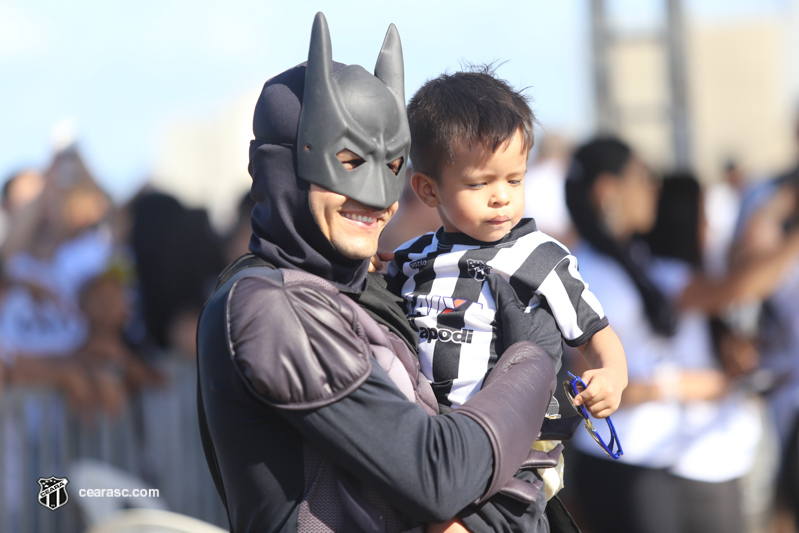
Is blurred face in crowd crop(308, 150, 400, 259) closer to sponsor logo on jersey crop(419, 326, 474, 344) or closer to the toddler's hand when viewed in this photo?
sponsor logo on jersey crop(419, 326, 474, 344)

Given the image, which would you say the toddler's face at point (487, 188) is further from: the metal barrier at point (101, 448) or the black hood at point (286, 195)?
the metal barrier at point (101, 448)

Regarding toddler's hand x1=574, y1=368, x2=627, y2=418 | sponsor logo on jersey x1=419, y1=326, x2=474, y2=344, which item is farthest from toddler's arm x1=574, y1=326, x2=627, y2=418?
sponsor logo on jersey x1=419, y1=326, x2=474, y2=344

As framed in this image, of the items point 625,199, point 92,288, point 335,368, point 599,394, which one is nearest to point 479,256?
point 599,394

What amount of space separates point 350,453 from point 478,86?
3.25 feet

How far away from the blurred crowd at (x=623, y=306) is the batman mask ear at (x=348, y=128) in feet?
7.20

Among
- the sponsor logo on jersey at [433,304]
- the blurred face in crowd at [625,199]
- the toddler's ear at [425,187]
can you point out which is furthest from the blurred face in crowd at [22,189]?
the sponsor logo on jersey at [433,304]

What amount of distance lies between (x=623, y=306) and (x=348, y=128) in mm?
2344

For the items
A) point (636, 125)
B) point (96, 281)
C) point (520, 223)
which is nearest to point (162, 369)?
point (96, 281)

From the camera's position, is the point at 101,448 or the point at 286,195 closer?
the point at 286,195

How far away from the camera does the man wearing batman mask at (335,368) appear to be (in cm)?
166

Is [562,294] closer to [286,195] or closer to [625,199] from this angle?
[286,195]

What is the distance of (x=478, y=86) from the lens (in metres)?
2.20

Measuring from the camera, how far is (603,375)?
2.01m

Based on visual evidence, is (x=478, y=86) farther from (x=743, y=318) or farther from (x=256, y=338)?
(x=743, y=318)
